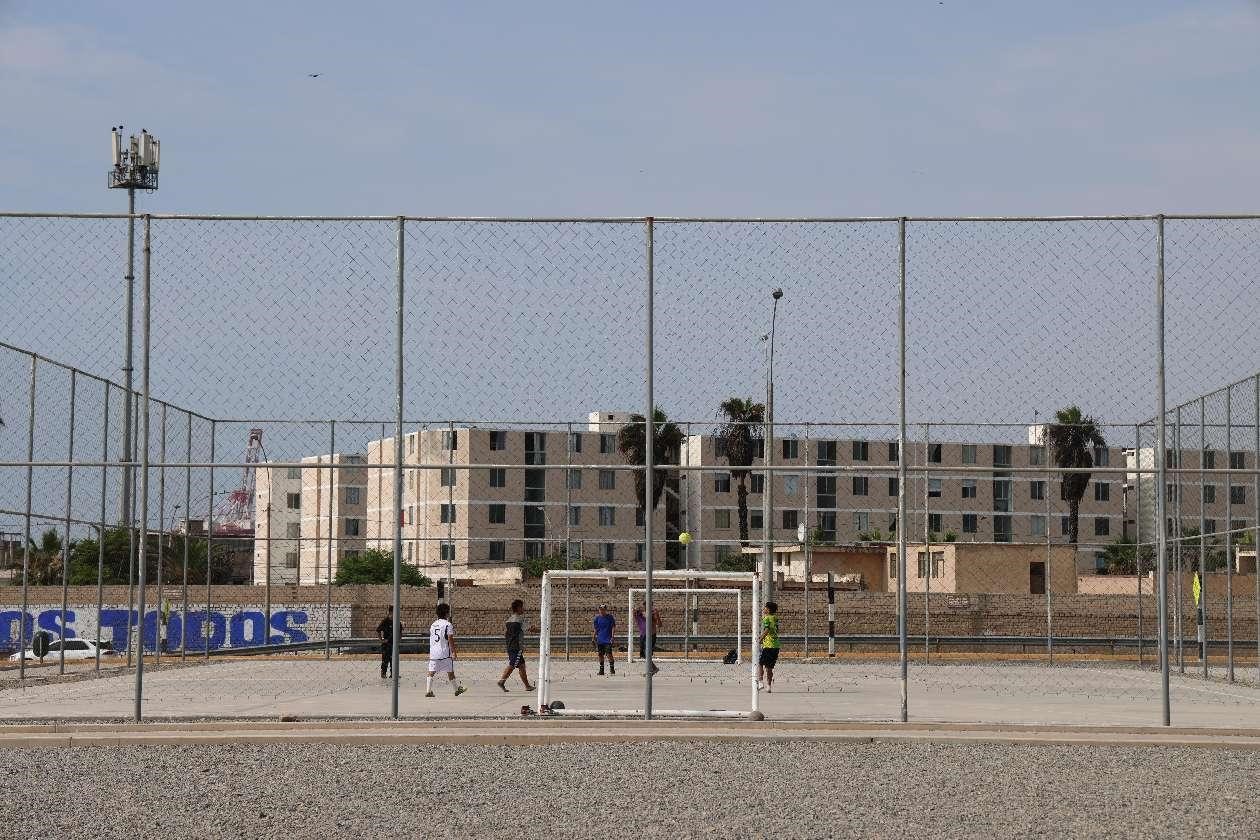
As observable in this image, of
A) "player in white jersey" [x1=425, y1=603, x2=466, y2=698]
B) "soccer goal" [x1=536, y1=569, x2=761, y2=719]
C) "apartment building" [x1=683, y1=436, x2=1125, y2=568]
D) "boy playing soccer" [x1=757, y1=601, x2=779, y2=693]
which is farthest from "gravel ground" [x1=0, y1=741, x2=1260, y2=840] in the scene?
"apartment building" [x1=683, y1=436, x2=1125, y2=568]

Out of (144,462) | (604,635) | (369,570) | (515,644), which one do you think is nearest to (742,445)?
(369,570)

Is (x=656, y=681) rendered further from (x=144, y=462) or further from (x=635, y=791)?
(x=635, y=791)

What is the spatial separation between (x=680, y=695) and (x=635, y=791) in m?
10.7

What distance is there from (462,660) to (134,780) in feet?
81.5

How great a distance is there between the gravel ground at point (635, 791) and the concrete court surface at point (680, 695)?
3051mm

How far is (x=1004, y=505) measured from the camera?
280ft

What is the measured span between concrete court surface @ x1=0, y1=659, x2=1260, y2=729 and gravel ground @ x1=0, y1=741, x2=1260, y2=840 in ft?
10.0

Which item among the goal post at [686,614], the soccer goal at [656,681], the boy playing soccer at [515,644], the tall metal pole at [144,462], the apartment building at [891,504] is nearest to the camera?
the tall metal pole at [144,462]

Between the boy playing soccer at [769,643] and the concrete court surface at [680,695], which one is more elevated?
the boy playing soccer at [769,643]

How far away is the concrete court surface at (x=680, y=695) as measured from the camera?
63.6ft

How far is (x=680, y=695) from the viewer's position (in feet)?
77.8

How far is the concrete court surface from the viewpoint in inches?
763

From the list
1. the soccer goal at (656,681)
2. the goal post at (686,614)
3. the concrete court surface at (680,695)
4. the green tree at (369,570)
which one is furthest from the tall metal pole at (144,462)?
the green tree at (369,570)

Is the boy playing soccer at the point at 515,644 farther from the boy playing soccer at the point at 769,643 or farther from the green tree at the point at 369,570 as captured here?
the green tree at the point at 369,570
